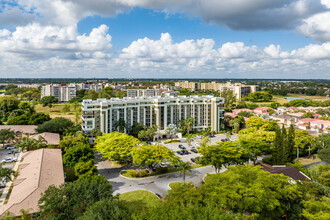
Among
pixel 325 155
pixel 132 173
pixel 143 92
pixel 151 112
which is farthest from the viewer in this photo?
pixel 143 92

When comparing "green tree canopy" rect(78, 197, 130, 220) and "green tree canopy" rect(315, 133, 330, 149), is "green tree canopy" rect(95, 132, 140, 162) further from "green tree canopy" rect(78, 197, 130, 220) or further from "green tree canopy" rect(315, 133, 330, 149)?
"green tree canopy" rect(315, 133, 330, 149)

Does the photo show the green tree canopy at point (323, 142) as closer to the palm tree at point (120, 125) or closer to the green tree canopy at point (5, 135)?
the palm tree at point (120, 125)

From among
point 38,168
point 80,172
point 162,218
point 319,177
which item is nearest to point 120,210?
point 162,218

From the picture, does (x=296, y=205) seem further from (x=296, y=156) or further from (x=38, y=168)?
(x=38, y=168)

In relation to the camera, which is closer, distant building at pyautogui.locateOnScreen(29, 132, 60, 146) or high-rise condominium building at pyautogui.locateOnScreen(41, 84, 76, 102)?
distant building at pyautogui.locateOnScreen(29, 132, 60, 146)

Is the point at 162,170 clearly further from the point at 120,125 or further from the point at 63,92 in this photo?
the point at 63,92

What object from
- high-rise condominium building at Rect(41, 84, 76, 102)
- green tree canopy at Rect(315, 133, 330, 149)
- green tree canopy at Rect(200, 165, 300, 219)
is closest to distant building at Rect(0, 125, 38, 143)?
green tree canopy at Rect(200, 165, 300, 219)

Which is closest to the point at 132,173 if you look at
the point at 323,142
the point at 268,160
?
the point at 268,160
